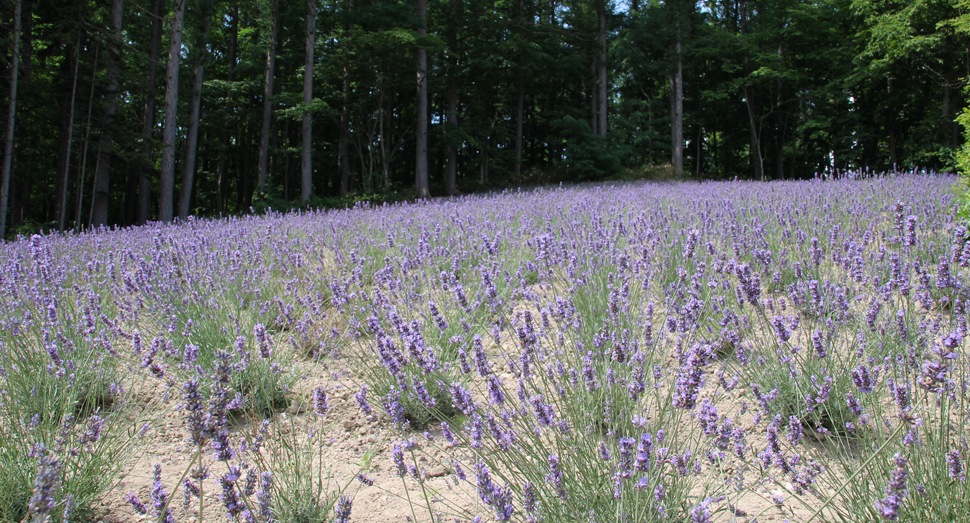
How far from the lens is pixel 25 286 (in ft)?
12.0

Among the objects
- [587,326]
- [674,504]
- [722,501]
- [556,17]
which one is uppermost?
[556,17]

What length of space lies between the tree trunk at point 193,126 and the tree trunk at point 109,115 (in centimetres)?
190

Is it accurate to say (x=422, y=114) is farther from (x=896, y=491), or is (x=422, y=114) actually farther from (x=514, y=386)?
(x=896, y=491)

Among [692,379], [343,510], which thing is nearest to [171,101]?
[343,510]

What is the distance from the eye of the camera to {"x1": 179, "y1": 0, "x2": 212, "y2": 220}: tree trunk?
1538 centimetres

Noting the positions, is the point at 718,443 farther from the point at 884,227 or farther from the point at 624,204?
the point at 624,204

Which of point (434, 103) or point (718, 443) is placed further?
point (434, 103)

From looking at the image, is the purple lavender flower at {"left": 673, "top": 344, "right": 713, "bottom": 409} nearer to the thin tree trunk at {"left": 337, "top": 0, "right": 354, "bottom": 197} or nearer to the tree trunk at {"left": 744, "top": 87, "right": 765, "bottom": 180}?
the thin tree trunk at {"left": 337, "top": 0, "right": 354, "bottom": 197}

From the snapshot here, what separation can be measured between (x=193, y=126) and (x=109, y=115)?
10.9 feet

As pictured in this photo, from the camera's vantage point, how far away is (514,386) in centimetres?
280

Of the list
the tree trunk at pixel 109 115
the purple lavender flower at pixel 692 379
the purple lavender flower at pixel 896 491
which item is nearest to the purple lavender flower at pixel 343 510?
the purple lavender flower at pixel 692 379

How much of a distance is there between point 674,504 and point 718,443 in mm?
215

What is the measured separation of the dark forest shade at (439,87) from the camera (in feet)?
44.8

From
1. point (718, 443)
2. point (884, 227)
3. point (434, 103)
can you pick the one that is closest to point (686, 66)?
point (434, 103)
